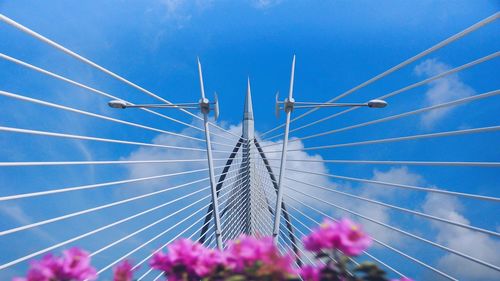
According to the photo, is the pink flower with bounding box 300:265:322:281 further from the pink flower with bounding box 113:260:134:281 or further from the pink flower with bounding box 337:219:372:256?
the pink flower with bounding box 113:260:134:281

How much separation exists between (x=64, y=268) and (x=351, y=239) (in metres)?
0.91

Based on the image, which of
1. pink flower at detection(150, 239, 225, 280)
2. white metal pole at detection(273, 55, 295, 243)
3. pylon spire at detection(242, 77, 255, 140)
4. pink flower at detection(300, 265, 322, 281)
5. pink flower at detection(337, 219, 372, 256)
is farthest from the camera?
pylon spire at detection(242, 77, 255, 140)

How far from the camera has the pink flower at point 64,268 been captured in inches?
48.3

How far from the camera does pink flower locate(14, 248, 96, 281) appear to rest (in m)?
1.23

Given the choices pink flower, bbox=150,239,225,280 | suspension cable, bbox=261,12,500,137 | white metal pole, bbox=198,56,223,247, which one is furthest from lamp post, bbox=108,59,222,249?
pink flower, bbox=150,239,225,280

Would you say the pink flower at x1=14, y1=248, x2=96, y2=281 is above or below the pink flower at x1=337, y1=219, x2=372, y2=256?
below

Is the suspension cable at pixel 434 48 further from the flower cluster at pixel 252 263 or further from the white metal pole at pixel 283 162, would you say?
the flower cluster at pixel 252 263

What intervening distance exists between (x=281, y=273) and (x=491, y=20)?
3739 millimetres

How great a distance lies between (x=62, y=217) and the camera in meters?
3.76

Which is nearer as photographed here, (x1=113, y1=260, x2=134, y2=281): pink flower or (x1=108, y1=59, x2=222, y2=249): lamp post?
(x1=113, y1=260, x2=134, y2=281): pink flower

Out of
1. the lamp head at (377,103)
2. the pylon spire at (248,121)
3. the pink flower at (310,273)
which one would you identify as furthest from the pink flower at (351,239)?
the pylon spire at (248,121)

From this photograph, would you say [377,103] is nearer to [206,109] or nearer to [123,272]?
[206,109]

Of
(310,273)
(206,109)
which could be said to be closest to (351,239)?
(310,273)

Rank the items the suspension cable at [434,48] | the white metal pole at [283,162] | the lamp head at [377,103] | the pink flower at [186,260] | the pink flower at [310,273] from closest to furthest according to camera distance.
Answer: the pink flower at [310,273], the pink flower at [186,260], the suspension cable at [434,48], the white metal pole at [283,162], the lamp head at [377,103]
